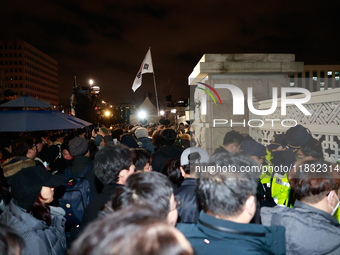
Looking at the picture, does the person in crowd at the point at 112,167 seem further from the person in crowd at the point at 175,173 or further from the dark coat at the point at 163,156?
the dark coat at the point at 163,156

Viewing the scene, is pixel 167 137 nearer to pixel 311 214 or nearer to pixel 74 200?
pixel 74 200

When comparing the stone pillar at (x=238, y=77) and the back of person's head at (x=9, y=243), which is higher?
the stone pillar at (x=238, y=77)

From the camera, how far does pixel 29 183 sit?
215 centimetres

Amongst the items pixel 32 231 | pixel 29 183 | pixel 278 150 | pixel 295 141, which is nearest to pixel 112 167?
pixel 29 183

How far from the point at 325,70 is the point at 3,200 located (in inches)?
3285

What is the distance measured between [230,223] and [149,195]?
56 centimetres

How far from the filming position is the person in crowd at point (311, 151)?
348 cm

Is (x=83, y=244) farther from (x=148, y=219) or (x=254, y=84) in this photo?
(x=254, y=84)

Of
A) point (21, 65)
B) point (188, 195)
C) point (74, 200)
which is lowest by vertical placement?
point (74, 200)

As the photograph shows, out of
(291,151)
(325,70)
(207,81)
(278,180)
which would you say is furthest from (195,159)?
(325,70)

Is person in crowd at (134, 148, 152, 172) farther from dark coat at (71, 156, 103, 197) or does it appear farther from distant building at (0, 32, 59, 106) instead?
distant building at (0, 32, 59, 106)

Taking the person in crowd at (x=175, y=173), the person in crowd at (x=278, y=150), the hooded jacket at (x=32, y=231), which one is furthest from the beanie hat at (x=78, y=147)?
the person in crowd at (x=278, y=150)

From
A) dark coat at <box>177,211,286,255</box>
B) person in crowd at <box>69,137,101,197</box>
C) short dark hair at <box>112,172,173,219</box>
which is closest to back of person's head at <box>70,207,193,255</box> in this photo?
dark coat at <box>177,211,286,255</box>

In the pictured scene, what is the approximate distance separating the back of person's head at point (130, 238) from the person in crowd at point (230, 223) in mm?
625
